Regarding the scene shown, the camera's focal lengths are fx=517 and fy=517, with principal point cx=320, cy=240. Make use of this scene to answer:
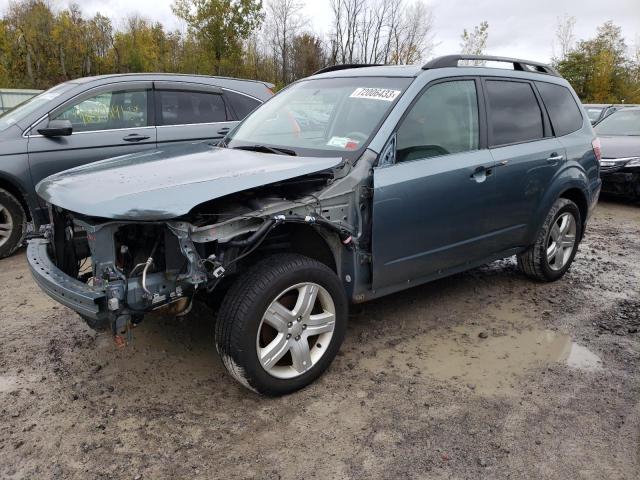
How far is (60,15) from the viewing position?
1399 inches

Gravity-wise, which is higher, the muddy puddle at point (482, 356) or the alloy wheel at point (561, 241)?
the alloy wheel at point (561, 241)

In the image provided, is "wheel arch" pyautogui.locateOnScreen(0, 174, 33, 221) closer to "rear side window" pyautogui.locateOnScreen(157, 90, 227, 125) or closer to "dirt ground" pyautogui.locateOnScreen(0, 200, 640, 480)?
"dirt ground" pyautogui.locateOnScreen(0, 200, 640, 480)

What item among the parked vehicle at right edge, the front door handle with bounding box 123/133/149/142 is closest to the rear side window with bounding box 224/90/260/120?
the front door handle with bounding box 123/133/149/142

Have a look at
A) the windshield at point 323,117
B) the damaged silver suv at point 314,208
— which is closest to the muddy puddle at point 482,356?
the damaged silver suv at point 314,208

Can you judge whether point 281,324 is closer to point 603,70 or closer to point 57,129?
point 57,129

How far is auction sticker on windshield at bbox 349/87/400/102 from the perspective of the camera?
3384 millimetres

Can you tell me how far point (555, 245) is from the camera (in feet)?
15.4

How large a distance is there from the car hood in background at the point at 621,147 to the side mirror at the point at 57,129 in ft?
27.4

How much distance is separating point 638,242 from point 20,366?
685 centimetres

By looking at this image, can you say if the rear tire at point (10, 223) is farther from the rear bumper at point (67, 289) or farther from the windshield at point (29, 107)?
the rear bumper at point (67, 289)

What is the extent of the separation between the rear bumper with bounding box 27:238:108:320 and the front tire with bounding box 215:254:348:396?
23.0 inches

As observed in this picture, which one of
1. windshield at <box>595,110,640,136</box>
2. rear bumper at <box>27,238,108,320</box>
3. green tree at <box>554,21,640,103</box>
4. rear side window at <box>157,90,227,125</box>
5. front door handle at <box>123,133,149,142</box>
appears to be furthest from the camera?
green tree at <box>554,21,640,103</box>

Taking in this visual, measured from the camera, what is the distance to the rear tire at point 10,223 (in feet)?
16.5

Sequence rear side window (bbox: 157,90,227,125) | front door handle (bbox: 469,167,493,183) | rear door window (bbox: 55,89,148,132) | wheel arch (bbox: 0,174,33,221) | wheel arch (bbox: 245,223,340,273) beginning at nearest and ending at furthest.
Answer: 1. wheel arch (bbox: 245,223,340,273)
2. front door handle (bbox: 469,167,493,183)
3. wheel arch (bbox: 0,174,33,221)
4. rear door window (bbox: 55,89,148,132)
5. rear side window (bbox: 157,90,227,125)
